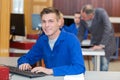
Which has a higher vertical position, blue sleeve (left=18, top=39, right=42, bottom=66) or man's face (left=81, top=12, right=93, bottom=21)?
man's face (left=81, top=12, right=93, bottom=21)

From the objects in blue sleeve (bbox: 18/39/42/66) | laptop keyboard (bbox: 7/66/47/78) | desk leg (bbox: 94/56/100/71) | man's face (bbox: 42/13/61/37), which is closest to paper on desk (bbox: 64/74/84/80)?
laptop keyboard (bbox: 7/66/47/78)

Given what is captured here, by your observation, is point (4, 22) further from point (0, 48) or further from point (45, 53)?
point (45, 53)

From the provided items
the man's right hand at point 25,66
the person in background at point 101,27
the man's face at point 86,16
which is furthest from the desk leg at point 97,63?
the man's right hand at point 25,66

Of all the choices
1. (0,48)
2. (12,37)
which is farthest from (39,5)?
(0,48)

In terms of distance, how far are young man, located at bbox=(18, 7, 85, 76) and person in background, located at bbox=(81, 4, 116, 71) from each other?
1.89 m

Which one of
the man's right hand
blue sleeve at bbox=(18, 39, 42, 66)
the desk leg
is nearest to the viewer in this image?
the man's right hand

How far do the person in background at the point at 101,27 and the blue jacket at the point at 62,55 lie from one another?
1.85 meters

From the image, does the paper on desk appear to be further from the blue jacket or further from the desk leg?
the desk leg

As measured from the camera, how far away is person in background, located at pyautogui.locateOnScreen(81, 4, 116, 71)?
175 inches

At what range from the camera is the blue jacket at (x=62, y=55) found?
232 centimetres

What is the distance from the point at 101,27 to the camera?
4.71m

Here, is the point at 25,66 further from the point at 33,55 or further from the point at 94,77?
the point at 94,77

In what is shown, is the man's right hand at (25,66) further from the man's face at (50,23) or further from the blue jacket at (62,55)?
the man's face at (50,23)

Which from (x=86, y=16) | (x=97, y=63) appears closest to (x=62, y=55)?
(x=97, y=63)
